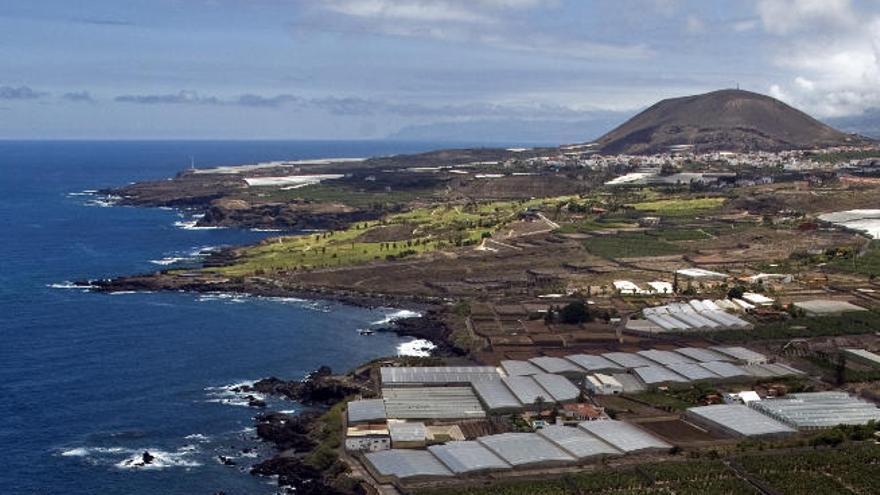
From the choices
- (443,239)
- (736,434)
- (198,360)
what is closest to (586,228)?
(443,239)

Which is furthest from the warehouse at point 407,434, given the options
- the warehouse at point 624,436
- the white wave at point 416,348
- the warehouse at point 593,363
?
the white wave at point 416,348

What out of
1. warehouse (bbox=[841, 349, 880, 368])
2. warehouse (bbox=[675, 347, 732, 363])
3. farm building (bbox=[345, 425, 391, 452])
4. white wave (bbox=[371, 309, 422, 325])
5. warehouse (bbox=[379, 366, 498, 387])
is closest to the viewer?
farm building (bbox=[345, 425, 391, 452])

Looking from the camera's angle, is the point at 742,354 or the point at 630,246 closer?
the point at 742,354

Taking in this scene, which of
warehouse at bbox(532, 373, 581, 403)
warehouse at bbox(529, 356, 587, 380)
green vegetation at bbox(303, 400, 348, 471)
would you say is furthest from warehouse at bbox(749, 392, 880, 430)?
green vegetation at bbox(303, 400, 348, 471)

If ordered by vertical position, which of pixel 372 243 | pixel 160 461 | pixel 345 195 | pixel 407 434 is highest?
pixel 345 195

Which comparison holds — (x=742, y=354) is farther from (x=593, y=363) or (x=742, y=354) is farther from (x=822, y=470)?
(x=822, y=470)

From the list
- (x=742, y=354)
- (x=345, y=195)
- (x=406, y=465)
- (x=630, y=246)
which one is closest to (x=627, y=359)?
(x=742, y=354)

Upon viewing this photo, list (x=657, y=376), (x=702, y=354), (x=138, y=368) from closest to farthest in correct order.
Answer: (x=657, y=376) < (x=702, y=354) < (x=138, y=368)

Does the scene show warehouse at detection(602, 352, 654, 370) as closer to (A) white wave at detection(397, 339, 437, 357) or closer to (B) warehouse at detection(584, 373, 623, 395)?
(B) warehouse at detection(584, 373, 623, 395)
